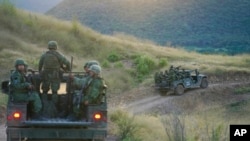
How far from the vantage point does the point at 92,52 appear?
4728 centimetres

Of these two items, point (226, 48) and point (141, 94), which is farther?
point (226, 48)

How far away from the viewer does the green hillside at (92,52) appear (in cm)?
3689

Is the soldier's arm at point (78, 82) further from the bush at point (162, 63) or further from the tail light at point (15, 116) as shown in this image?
the bush at point (162, 63)

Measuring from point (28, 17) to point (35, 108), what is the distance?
132ft

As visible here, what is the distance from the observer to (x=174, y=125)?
451 inches

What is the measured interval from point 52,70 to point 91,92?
1.12m

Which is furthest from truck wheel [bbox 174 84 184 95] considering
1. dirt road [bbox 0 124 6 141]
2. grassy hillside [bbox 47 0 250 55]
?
grassy hillside [bbox 47 0 250 55]

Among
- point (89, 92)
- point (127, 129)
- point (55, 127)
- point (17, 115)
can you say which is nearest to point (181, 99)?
point (127, 129)

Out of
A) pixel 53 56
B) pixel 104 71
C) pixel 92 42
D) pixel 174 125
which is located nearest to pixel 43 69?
pixel 53 56

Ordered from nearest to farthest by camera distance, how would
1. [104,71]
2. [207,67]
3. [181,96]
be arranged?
[181,96]
[104,71]
[207,67]

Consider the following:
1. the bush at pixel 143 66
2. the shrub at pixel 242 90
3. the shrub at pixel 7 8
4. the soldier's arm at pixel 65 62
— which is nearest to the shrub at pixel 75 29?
the shrub at pixel 7 8

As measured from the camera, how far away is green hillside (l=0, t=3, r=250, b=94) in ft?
121

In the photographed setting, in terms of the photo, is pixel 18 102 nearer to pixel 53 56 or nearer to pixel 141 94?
pixel 53 56

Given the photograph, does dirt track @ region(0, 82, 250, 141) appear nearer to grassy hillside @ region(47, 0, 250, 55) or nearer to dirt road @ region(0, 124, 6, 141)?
dirt road @ region(0, 124, 6, 141)
